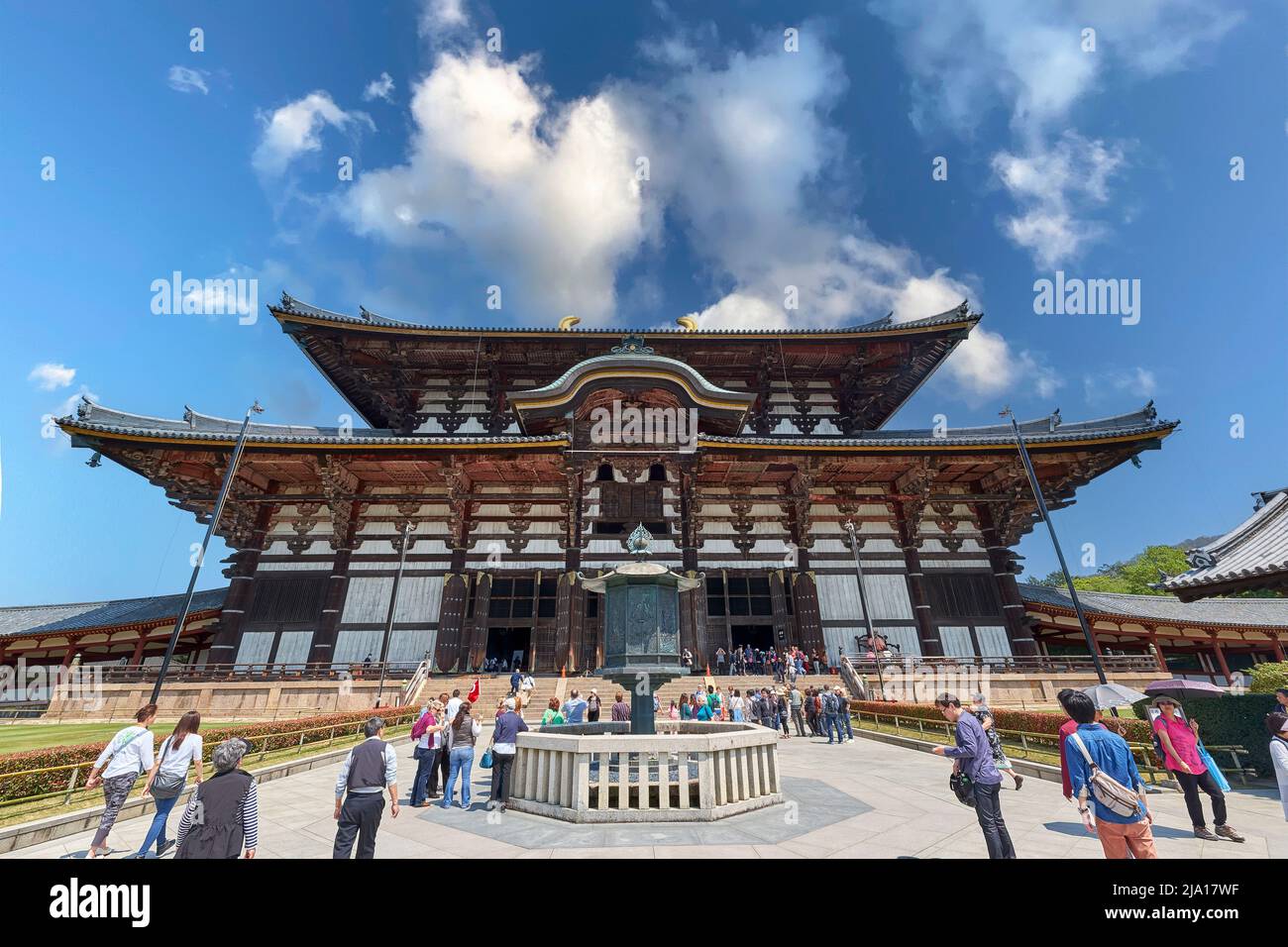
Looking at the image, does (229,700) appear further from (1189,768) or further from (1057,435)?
(1057,435)

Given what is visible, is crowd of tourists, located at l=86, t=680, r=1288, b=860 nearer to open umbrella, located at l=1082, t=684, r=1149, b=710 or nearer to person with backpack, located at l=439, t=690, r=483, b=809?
person with backpack, located at l=439, t=690, r=483, b=809

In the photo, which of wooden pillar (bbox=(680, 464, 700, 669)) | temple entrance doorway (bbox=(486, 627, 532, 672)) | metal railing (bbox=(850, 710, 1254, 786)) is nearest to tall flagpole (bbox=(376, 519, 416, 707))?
temple entrance doorway (bbox=(486, 627, 532, 672))

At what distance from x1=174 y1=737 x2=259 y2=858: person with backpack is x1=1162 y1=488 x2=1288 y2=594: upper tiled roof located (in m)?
11.4

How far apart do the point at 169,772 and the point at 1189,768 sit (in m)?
11.0

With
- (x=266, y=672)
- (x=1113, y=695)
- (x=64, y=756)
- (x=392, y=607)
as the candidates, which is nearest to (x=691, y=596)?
(x=392, y=607)

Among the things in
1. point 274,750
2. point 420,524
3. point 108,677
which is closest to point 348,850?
point 274,750

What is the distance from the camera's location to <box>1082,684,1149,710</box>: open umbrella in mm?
9555

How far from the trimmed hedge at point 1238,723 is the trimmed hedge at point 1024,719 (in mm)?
817

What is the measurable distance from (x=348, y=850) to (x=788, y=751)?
35.0 ft

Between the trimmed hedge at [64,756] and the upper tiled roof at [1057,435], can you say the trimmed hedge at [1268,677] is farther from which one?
the trimmed hedge at [64,756]

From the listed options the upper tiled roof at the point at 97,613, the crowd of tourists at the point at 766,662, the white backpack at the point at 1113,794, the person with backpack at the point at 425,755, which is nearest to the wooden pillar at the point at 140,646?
the upper tiled roof at the point at 97,613

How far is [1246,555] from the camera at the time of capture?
860 centimetres

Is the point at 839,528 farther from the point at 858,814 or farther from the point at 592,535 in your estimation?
the point at 858,814

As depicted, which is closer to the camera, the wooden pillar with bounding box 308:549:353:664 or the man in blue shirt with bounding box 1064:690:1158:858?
the man in blue shirt with bounding box 1064:690:1158:858
